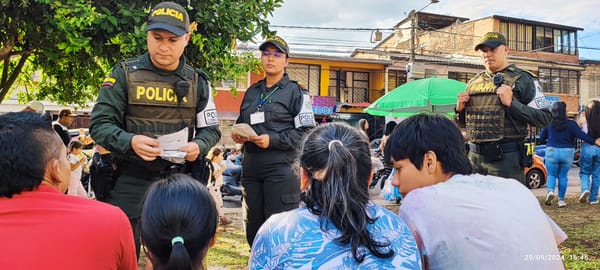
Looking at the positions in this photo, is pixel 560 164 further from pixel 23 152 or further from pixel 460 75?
pixel 460 75

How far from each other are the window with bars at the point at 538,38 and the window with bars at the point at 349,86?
32.7ft

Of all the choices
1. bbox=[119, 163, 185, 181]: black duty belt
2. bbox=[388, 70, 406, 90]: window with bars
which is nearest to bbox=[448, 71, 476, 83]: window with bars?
bbox=[388, 70, 406, 90]: window with bars

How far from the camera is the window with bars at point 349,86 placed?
1007 inches

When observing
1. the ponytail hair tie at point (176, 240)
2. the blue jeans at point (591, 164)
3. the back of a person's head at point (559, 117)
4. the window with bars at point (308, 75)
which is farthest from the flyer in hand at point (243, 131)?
the window with bars at point (308, 75)

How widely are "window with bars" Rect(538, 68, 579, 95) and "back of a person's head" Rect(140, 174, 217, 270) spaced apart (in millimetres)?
32138

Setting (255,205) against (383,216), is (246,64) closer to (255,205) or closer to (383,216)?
(255,205)

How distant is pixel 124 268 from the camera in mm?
1567

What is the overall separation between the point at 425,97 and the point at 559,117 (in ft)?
8.62

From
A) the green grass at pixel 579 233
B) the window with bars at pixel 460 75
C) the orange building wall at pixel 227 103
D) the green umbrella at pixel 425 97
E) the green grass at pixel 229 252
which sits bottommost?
the green grass at pixel 229 252

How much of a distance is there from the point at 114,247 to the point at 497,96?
3.15m

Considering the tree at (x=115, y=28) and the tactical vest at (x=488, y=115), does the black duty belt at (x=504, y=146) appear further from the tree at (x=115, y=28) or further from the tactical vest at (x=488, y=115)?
the tree at (x=115, y=28)

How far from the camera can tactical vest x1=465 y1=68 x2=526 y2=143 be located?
11.9ft

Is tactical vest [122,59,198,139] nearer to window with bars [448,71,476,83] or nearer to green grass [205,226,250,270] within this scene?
green grass [205,226,250,270]

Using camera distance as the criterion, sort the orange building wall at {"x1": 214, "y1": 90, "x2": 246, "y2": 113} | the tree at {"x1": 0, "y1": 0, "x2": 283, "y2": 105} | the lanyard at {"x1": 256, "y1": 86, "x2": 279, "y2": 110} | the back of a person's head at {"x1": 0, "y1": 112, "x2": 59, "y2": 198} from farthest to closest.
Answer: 1. the orange building wall at {"x1": 214, "y1": 90, "x2": 246, "y2": 113}
2. the tree at {"x1": 0, "y1": 0, "x2": 283, "y2": 105}
3. the lanyard at {"x1": 256, "y1": 86, "x2": 279, "y2": 110}
4. the back of a person's head at {"x1": 0, "y1": 112, "x2": 59, "y2": 198}
